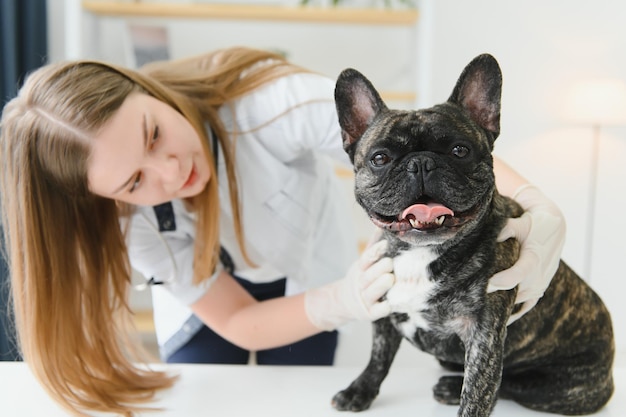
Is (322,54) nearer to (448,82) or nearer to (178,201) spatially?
(448,82)

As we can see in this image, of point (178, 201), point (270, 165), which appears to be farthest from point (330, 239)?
point (178, 201)

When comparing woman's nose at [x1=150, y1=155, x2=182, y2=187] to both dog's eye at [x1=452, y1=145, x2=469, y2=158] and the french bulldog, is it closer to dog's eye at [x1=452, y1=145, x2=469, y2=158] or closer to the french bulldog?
the french bulldog

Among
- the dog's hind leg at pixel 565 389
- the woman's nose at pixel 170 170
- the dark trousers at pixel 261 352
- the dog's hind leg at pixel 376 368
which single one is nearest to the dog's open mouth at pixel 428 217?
the dog's hind leg at pixel 376 368

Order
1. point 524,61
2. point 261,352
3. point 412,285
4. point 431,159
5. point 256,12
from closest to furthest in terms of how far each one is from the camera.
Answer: point 431,159, point 412,285, point 261,352, point 524,61, point 256,12

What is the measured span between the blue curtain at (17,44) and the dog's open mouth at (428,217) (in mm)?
1834

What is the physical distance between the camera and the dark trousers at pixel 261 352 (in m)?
1.54

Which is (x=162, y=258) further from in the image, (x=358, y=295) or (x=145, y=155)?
(x=358, y=295)

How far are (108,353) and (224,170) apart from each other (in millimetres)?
443

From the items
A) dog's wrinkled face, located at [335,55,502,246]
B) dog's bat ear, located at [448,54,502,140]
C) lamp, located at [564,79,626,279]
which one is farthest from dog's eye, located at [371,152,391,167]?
lamp, located at [564,79,626,279]

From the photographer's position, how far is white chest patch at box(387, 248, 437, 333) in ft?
2.85

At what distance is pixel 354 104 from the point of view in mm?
906

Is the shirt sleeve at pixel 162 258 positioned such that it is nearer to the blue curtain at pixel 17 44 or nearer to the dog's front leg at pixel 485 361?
the dog's front leg at pixel 485 361

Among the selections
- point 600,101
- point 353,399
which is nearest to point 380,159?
point 353,399

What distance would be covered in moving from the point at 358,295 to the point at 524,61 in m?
1.32
